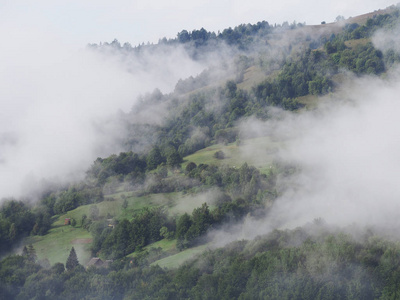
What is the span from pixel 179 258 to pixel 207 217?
1052 centimetres

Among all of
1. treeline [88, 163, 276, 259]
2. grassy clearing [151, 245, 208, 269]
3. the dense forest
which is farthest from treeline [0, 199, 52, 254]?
grassy clearing [151, 245, 208, 269]

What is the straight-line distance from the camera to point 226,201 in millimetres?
75062

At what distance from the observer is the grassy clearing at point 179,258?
56.4m

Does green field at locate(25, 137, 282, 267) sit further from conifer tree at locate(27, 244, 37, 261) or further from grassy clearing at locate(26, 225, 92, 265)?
conifer tree at locate(27, 244, 37, 261)

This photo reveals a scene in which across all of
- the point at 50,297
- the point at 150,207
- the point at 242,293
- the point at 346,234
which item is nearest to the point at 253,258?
the point at 242,293

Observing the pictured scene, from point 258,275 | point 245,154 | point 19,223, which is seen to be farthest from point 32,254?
point 245,154

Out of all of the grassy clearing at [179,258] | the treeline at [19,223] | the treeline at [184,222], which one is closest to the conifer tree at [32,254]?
the treeline at [184,222]

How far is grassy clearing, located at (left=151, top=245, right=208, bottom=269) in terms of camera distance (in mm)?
56381

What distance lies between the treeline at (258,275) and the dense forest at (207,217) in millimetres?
122

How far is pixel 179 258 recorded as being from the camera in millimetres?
58938

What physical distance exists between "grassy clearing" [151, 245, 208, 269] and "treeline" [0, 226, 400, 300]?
255cm

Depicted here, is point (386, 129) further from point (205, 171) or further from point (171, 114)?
point (171, 114)

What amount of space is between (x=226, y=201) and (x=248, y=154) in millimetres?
25763

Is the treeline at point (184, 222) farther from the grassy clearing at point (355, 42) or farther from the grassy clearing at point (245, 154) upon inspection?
the grassy clearing at point (355, 42)
